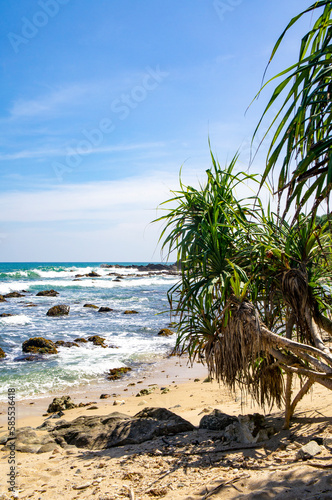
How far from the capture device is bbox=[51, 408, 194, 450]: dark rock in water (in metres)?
4.96

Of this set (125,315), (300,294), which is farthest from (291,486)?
(125,315)

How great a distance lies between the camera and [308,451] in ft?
11.9

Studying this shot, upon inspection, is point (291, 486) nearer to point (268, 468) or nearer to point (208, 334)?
point (268, 468)

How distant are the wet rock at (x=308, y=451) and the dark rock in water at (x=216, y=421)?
144 cm

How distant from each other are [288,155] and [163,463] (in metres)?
3.46

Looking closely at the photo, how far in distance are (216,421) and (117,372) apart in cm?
573

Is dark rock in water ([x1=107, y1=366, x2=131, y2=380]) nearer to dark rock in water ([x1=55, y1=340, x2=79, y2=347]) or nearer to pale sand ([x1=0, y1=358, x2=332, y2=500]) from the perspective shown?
dark rock in water ([x1=55, y1=340, x2=79, y2=347])

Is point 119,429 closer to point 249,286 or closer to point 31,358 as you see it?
point 249,286

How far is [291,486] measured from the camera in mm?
3096

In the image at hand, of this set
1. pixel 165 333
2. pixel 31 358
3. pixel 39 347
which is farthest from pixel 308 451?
pixel 165 333

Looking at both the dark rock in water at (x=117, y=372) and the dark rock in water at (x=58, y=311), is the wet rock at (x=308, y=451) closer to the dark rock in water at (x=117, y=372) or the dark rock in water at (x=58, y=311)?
the dark rock in water at (x=117, y=372)

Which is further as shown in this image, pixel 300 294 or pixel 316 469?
pixel 300 294

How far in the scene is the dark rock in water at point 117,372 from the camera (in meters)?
9.94

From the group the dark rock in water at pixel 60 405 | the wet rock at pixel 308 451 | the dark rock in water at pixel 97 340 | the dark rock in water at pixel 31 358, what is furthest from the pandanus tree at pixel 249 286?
the dark rock in water at pixel 97 340
